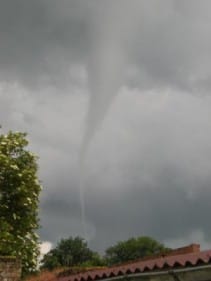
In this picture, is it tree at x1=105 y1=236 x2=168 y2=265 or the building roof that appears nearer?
the building roof

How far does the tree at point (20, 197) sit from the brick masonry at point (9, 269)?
1114 centimetres

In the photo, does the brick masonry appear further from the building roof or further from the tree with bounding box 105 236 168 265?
the tree with bounding box 105 236 168 265

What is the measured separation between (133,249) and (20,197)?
6670 cm

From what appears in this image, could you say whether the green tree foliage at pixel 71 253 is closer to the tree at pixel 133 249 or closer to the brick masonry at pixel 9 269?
the tree at pixel 133 249

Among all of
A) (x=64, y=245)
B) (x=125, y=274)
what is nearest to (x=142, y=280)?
(x=125, y=274)

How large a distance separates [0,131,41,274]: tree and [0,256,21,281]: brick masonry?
11140 mm

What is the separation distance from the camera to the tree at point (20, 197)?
86.1ft

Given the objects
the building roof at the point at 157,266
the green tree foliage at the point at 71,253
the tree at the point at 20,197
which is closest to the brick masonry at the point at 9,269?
the building roof at the point at 157,266

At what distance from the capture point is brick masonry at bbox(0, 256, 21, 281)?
14461mm

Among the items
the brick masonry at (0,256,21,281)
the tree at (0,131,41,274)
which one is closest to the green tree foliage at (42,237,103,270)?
the tree at (0,131,41,274)

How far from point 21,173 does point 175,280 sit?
18480 millimetres

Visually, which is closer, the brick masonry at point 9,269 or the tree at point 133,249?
the brick masonry at point 9,269

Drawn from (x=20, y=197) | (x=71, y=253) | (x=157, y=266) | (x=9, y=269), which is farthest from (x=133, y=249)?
(x=157, y=266)

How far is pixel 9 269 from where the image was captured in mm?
14633
